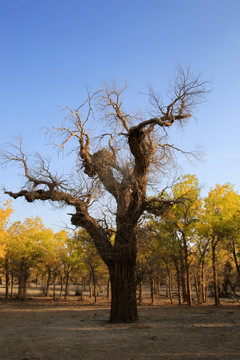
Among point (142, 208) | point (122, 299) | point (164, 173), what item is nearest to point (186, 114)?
point (164, 173)

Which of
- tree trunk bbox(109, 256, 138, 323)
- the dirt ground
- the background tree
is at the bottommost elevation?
the dirt ground

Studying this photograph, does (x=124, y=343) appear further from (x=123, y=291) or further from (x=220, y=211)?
(x=220, y=211)

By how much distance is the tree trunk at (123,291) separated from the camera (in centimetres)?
1274

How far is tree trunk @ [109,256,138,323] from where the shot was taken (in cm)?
1274

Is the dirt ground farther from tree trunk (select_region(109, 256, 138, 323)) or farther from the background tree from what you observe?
the background tree

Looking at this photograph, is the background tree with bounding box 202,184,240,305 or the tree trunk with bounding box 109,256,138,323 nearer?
the tree trunk with bounding box 109,256,138,323

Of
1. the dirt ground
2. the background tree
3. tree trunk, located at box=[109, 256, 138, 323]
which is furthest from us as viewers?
the background tree

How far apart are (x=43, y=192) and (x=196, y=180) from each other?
548 inches

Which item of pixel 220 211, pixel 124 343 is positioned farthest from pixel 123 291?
pixel 220 211

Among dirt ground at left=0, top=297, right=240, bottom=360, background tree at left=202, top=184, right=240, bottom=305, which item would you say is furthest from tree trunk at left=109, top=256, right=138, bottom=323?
background tree at left=202, top=184, right=240, bottom=305

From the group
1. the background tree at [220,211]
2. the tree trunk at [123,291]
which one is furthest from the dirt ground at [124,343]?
the background tree at [220,211]

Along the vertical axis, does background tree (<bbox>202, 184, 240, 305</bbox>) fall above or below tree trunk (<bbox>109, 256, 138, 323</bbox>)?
above

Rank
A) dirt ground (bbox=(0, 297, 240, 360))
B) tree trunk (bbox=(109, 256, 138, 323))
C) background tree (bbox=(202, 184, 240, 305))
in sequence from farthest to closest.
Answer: background tree (bbox=(202, 184, 240, 305)) < tree trunk (bbox=(109, 256, 138, 323)) < dirt ground (bbox=(0, 297, 240, 360))

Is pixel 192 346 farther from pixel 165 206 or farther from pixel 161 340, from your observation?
pixel 165 206
